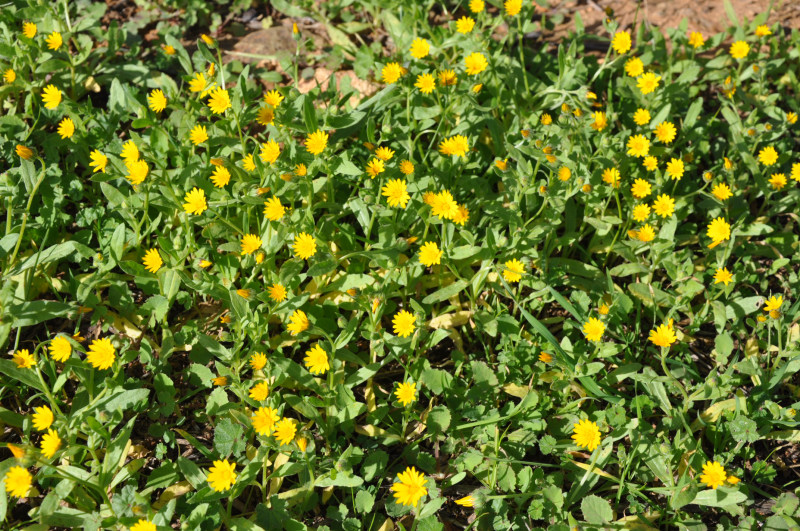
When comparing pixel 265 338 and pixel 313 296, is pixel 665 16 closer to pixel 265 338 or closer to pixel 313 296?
pixel 313 296

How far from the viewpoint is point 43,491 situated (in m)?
2.72

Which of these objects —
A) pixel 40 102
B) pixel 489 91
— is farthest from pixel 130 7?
pixel 489 91

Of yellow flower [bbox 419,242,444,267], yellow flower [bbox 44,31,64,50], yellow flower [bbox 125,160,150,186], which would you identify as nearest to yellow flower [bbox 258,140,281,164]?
yellow flower [bbox 125,160,150,186]

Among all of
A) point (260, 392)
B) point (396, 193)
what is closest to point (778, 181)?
point (396, 193)

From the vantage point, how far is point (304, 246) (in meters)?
3.03

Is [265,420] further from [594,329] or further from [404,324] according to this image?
[594,329]

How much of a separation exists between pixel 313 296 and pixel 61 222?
1.37 metres

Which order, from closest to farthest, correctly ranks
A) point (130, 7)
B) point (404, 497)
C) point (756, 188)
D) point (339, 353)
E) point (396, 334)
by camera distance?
1. point (404, 497)
2. point (339, 353)
3. point (396, 334)
4. point (756, 188)
5. point (130, 7)

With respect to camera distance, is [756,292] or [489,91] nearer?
[756,292]

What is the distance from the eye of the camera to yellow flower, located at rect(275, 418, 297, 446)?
263cm

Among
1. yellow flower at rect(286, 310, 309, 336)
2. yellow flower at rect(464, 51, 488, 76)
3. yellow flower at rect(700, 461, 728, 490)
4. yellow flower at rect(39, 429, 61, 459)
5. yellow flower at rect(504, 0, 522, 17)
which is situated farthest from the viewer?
yellow flower at rect(504, 0, 522, 17)

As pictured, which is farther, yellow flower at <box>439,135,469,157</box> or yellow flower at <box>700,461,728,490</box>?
yellow flower at <box>439,135,469,157</box>

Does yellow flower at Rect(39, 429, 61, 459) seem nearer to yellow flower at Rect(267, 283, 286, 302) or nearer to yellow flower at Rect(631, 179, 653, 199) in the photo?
yellow flower at Rect(267, 283, 286, 302)

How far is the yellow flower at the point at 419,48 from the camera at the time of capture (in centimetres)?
374
